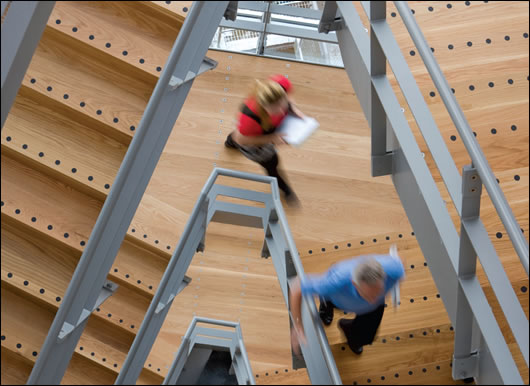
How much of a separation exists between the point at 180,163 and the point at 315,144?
1086mm

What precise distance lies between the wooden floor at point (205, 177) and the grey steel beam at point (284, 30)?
245mm

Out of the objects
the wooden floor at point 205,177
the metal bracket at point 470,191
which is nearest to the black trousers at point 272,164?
the wooden floor at point 205,177

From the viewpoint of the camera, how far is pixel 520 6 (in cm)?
347

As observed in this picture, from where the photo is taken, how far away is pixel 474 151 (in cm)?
183

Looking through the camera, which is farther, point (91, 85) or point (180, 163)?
point (180, 163)

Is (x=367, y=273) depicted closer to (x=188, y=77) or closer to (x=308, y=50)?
(x=188, y=77)

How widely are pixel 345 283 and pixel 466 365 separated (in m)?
0.77

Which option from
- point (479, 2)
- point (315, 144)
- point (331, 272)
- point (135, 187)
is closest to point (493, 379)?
point (331, 272)

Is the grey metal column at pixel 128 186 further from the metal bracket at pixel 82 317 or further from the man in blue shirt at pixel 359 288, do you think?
the man in blue shirt at pixel 359 288

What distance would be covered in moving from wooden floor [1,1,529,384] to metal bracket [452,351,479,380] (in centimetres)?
→ 51

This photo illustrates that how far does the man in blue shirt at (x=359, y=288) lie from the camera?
2.76 metres

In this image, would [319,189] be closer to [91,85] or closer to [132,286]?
[132,286]

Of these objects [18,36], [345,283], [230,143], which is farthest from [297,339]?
[18,36]

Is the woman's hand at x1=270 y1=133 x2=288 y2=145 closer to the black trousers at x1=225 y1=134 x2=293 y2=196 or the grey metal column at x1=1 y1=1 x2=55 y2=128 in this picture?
the black trousers at x1=225 y1=134 x2=293 y2=196
